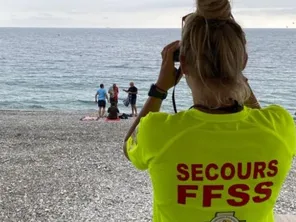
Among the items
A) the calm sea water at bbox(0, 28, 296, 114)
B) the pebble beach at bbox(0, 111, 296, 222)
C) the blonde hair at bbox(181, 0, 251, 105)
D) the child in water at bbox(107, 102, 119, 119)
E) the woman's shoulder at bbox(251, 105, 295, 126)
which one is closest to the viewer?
the blonde hair at bbox(181, 0, 251, 105)

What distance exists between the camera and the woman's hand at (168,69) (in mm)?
1377

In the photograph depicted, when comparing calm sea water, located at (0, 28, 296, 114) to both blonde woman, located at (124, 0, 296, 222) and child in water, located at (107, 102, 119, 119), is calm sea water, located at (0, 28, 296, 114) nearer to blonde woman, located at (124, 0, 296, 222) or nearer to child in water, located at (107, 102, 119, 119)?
child in water, located at (107, 102, 119, 119)

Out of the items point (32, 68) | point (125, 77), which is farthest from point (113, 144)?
point (32, 68)

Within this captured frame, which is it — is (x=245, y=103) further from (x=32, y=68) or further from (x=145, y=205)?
(x=32, y=68)

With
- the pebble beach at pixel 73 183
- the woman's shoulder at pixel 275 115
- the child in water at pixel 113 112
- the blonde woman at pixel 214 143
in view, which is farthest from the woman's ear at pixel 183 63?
the child in water at pixel 113 112

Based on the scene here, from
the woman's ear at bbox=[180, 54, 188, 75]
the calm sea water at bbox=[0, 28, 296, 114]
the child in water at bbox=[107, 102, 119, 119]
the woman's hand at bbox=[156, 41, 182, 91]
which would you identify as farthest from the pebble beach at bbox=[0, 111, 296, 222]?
the calm sea water at bbox=[0, 28, 296, 114]

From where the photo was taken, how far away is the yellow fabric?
1314 millimetres

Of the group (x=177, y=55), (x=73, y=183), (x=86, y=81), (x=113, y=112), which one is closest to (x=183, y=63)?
(x=177, y=55)

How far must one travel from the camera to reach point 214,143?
4.33ft

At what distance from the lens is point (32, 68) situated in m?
58.4

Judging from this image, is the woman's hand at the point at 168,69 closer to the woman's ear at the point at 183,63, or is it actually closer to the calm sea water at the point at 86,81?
the woman's ear at the point at 183,63

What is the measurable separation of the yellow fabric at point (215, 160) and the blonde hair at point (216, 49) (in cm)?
9

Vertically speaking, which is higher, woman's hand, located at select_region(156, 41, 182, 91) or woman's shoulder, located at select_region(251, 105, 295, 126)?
woman's hand, located at select_region(156, 41, 182, 91)

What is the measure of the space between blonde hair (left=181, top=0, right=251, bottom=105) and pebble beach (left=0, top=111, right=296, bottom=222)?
4.87 metres
